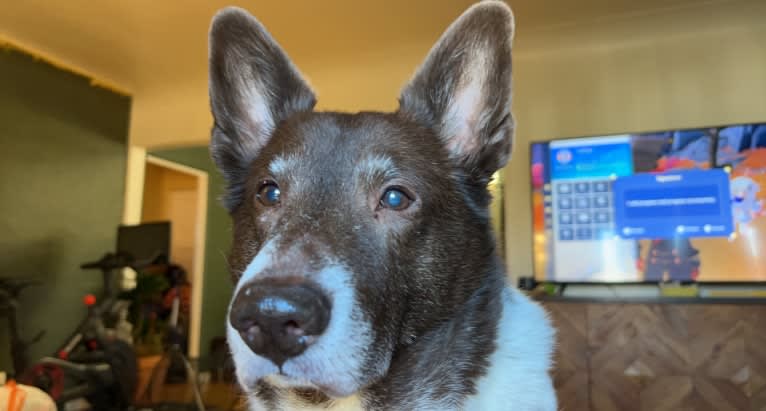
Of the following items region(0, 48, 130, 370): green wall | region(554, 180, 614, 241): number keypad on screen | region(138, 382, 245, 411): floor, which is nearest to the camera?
region(554, 180, 614, 241): number keypad on screen

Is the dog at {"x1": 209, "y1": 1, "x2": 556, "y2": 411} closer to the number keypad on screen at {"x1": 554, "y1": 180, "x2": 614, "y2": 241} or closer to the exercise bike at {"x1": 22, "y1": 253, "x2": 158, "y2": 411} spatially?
the number keypad on screen at {"x1": 554, "y1": 180, "x2": 614, "y2": 241}

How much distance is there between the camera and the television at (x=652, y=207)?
9.77 ft

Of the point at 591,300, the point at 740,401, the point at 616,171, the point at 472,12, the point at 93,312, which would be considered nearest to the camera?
the point at 472,12

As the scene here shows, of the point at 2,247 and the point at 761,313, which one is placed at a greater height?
the point at 2,247

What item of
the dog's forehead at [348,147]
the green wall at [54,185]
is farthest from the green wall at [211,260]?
the dog's forehead at [348,147]

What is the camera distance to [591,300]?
2.94 meters

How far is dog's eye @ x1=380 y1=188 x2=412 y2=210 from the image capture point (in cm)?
110

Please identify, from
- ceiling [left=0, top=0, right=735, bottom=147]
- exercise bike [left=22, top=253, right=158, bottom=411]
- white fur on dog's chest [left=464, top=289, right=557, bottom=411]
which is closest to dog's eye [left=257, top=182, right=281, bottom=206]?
white fur on dog's chest [left=464, top=289, right=557, bottom=411]

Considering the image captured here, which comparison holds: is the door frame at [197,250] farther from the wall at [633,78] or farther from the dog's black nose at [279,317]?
the dog's black nose at [279,317]

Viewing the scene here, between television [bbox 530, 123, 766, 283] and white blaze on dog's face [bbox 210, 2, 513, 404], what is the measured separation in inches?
86.4

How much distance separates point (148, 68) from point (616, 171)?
3.80m

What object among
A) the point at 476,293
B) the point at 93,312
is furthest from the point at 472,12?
the point at 93,312

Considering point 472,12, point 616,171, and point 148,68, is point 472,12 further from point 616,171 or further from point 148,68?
point 148,68

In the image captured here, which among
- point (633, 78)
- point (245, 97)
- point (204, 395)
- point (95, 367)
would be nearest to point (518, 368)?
point (245, 97)
